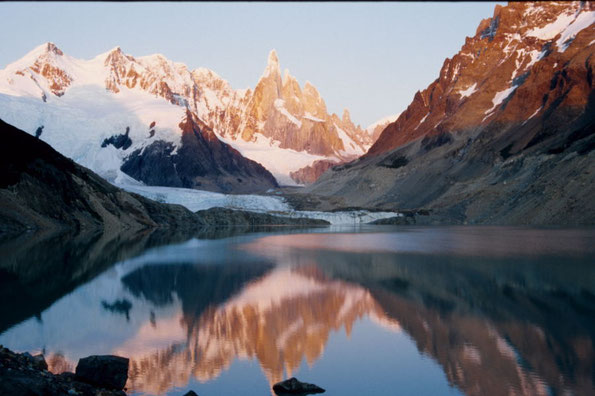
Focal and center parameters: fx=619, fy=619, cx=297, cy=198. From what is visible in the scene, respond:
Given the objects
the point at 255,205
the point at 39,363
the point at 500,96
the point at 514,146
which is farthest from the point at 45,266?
the point at 500,96

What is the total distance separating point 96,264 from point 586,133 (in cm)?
9227

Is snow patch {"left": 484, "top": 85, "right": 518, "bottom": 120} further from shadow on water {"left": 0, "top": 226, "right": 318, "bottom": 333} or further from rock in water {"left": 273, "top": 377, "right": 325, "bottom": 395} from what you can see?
rock in water {"left": 273, "top": 377, "right": 325, "bottom": 395}

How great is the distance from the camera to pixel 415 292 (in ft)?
83.0

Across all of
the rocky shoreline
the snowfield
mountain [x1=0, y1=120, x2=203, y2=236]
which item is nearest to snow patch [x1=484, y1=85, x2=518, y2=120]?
the snowfield

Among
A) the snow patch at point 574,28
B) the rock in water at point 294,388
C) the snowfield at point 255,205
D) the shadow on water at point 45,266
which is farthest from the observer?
the snow patch at point 574,28

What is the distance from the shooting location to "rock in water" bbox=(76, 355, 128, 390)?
12531 millimetres

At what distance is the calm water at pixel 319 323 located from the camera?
1394cm

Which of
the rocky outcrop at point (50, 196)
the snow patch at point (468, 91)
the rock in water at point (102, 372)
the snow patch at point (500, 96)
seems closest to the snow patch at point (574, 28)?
the snow patch at point (500, 96)

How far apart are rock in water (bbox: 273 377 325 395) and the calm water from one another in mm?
366

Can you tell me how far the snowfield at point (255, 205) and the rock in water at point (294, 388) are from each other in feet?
370

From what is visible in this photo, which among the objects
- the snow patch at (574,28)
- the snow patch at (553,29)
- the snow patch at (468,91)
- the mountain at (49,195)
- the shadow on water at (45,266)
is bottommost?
the shadow on water at (45,266)

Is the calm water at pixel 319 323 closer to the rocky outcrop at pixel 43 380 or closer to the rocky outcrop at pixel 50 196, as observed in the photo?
the rocky outcrop at pixel 43 380

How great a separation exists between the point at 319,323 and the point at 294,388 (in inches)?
267

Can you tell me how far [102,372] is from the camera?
12.6 meters
